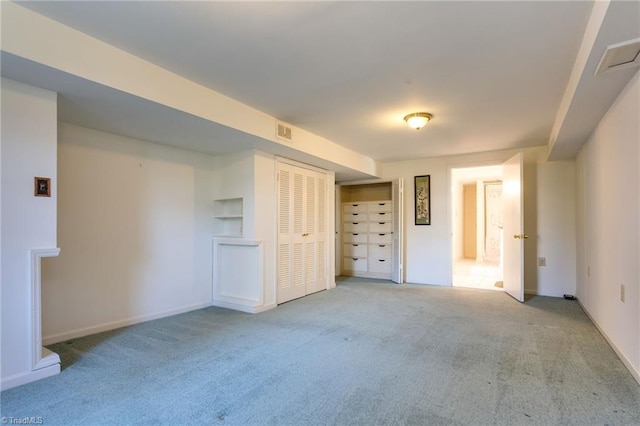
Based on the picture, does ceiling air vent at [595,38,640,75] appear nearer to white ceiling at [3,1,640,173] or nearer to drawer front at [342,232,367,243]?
white ceiling at [3,1,640,173]

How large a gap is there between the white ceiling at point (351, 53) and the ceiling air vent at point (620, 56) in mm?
217

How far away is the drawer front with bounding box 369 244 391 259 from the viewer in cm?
626

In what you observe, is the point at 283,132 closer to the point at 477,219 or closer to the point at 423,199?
the point at 423,199

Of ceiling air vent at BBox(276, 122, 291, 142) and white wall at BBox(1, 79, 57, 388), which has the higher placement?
ceiling air vent at BBox(276, 122, 291, 142)

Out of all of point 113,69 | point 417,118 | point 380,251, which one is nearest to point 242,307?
point 113,69

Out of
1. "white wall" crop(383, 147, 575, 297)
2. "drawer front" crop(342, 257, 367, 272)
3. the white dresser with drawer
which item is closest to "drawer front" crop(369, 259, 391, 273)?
the white dresser with drawer

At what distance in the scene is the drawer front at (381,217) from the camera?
6254 millimetres

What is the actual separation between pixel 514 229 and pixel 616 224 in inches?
77.5

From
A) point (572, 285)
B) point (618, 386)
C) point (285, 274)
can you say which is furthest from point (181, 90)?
point (572, 285)

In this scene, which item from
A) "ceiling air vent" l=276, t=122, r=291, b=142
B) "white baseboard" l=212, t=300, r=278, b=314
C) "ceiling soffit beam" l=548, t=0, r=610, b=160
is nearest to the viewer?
"ceiling soffit beam" l=548, t=0, r=610, b=160

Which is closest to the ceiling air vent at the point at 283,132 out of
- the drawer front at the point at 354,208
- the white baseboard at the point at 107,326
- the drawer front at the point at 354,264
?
the white baseboard at the point at 107,326

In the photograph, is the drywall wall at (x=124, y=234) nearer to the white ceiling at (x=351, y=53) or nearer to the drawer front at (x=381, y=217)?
the white ceiling at (x=351, y=53)

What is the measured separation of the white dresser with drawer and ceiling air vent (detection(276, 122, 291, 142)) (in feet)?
9.99

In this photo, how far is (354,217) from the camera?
662cm
